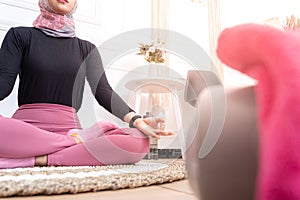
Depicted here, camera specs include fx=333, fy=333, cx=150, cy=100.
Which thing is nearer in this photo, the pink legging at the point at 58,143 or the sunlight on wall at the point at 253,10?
the pink legging at the point at 58,143

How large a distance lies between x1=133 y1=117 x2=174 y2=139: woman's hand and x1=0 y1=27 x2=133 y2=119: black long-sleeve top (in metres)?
0.23

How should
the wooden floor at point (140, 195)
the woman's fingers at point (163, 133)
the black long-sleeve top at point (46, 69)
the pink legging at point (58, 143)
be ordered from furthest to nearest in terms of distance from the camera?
the black long-sleeve top at point (46, 69) → the pink legging at point (58, 143) → the woman's fingers at point (163, 133) → the wooden floor at point (140, 195)

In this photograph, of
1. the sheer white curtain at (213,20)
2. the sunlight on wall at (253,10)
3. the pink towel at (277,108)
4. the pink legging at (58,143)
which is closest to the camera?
the pink towel at (277,108)

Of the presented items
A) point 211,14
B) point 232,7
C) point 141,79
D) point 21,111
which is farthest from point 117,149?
point 232,7

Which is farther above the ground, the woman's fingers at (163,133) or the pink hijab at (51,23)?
the pink hijab at (51,23)

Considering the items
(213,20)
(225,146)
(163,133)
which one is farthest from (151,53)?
(225,146)

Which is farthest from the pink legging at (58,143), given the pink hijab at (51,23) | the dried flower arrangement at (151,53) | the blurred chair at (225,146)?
the dried flower arrangement at (151,53)

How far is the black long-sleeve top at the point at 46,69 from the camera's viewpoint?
1317 mm

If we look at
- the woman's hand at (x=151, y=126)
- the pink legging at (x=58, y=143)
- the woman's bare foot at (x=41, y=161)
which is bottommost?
the woman's bare foot at (x=41, y=161)

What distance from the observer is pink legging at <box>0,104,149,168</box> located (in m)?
1.05

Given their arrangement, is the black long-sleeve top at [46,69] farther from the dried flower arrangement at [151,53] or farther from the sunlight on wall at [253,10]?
the sunlight on wall at [253,10]

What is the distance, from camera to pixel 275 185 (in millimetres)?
210

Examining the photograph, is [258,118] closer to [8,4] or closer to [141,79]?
[141,79]

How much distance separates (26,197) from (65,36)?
1028mm
